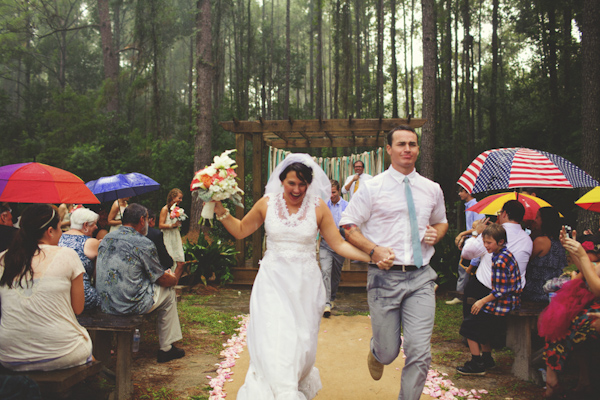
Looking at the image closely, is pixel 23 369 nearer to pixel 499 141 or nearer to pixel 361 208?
pixel 361 208

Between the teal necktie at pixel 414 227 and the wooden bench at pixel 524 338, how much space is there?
1.73 m

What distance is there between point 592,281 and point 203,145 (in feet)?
39.0

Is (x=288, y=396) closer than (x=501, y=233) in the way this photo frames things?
Yes

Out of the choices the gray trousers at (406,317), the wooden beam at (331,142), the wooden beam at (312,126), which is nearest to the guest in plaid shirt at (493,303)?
the gray trousers at (406,317)

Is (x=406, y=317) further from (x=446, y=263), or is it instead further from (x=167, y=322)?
(x=446, y=263)

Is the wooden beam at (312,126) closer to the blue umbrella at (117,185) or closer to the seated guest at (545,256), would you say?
the blue umbrella at (117,185)

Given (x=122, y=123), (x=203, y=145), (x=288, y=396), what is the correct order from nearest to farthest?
1. (x=288, y=396)
2. (x=203, y=145)
3. (x=122, y=123)

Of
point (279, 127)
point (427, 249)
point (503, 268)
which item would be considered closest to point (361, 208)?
point (427, 249)

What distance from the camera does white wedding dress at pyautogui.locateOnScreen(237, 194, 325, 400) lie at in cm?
297

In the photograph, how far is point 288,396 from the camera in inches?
112

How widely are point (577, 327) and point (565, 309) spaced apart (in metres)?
0.16

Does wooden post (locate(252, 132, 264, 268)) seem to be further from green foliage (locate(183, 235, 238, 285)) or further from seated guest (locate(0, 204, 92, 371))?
seated guest (locate(0, 204, 92, 371))

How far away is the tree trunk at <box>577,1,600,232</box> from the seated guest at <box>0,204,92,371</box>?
Result: 1050 centimetres

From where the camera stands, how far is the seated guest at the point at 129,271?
14.0 ft
